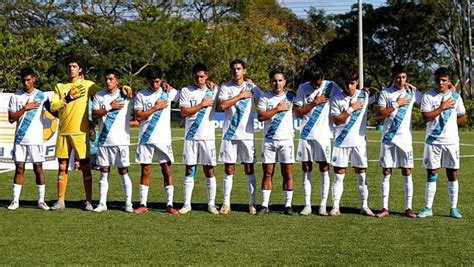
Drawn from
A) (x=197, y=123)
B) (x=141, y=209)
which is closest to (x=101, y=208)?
(x=141, y=209)

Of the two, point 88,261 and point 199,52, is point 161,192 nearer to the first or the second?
point 88,261

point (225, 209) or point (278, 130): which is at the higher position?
point (278, 130)

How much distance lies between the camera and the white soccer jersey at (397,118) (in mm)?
9523

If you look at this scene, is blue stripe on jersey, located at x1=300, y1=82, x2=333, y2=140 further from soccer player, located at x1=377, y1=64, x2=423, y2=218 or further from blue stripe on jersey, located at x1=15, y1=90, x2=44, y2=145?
blue stripe on jersey, located at x1=15, y1=90, x2=44, y2=145

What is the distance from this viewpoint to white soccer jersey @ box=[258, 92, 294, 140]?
9750 mm

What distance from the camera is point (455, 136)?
31.3 feet

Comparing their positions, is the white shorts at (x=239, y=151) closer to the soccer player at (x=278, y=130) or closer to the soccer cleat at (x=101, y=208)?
the soccer player at (x=278, y=130)

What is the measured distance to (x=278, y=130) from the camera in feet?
32.0

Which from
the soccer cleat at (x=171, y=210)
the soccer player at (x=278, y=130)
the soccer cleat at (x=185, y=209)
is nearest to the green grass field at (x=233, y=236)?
the soccer cleat at (x=171, y=210)

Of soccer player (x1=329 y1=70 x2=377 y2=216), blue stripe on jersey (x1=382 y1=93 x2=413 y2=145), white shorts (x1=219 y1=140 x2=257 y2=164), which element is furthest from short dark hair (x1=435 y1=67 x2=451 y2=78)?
white shorts (x1=219 y1=140 x2=257 y2=164)

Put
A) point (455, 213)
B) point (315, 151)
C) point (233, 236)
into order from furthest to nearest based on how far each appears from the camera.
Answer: point (315, 151)
point (455, 213)
point (233, 236)

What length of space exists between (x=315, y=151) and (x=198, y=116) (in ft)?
5.24

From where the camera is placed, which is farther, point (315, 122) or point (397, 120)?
point (315, 122)

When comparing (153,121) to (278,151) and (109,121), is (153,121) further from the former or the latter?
(278,151)
